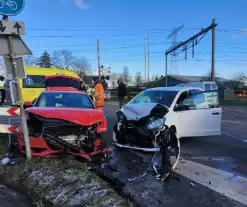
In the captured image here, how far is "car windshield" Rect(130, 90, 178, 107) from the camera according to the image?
22.2ft

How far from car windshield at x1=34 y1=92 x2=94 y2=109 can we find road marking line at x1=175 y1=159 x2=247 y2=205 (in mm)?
2799

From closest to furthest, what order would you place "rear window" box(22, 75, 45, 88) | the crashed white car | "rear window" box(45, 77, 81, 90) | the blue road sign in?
the blue road sign < the crashed white car < "rear window" box(45, 77, 81, 90) < "rear window" box(22, 75, 45, 88)

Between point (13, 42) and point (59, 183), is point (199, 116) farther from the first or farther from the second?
point (13, 42)

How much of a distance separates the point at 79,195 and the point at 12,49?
305 centimetres

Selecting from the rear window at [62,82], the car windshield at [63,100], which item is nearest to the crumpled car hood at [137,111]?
the car windshield at [63,100]

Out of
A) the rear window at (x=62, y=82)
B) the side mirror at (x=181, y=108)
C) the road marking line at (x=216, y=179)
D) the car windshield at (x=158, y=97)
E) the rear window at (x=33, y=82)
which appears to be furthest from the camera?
the rear window at (x=33, y=82)

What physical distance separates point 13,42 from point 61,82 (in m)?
6.63

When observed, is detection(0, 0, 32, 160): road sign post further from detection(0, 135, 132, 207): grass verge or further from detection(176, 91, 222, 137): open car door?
detection(176, 91, 222, 137): open car door

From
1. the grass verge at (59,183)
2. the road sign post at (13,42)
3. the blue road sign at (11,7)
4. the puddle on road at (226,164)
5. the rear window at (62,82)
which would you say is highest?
the blue road sign at (11,7)

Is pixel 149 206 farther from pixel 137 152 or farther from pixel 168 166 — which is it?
pixel 137 152

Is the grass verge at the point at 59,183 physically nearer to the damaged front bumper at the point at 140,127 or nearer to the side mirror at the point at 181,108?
the damaged front bumper at the point at 140,127

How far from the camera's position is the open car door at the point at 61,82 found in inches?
440

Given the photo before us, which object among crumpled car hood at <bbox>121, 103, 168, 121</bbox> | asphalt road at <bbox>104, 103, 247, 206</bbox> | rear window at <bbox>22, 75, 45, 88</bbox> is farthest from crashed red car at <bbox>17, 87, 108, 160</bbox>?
rear window at <bbox>22, 75, 45, 88</bbox>

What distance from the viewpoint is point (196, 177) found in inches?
178
